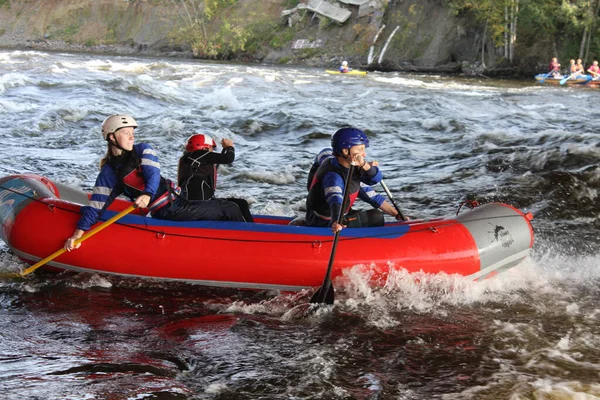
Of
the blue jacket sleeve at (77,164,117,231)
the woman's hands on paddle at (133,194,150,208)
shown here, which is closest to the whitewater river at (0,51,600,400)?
the blue jacket sleeve at (77,164,117,231)

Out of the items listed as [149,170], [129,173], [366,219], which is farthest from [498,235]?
[129,173]

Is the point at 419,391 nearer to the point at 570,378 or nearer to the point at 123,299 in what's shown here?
the point at 570,378

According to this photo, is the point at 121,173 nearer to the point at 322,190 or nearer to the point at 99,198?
the point at 99,198

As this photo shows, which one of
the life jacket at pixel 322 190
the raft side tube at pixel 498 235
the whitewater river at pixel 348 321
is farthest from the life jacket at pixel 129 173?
the raft side tube at pixel 498 235

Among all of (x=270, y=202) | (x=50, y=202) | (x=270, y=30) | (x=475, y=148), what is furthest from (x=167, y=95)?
(x=270, y=30)

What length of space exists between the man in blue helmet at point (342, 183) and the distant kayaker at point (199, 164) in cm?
75

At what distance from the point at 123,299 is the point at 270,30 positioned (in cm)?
3684

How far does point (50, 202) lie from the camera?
5.07m

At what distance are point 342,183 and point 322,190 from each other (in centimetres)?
21

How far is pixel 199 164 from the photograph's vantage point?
5.14 meters

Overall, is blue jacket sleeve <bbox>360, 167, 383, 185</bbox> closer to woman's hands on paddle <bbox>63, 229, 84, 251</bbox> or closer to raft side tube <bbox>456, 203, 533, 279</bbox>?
raft side tube <bbox>456, 203, 533, 279</bbox>

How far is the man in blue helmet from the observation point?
471cm

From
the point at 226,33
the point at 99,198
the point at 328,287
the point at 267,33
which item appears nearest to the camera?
the point at 328,287

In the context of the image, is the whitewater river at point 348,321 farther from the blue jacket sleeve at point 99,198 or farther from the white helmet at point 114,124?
the white helmet at point 114,124
